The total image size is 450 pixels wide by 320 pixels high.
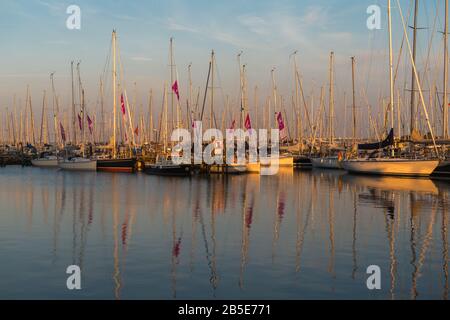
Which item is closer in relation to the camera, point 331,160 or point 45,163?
point 331,160

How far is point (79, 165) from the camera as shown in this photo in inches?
3041

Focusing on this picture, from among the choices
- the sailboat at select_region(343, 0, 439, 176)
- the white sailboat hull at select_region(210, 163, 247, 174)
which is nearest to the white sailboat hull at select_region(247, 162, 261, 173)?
the white sailboat hull at select_region(210, 163, 247, 174)

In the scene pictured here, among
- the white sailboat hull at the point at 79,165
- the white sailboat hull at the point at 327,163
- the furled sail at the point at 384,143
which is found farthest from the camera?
the white sailboat hull at the point at 327,163

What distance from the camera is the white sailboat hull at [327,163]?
79.5m

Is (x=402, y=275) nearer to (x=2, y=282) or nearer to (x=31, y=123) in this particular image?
(x=2, y=282)

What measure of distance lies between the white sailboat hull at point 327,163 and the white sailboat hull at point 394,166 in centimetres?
1575

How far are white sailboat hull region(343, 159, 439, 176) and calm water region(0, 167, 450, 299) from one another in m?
19.4

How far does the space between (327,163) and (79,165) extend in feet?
116

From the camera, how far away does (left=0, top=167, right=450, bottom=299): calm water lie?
13266 millimetres

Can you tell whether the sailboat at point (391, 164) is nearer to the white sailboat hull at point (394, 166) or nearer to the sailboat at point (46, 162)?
the white sailboat hull at point (394, 166)

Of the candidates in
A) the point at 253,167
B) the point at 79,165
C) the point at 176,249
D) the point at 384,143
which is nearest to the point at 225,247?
the point at 176,249

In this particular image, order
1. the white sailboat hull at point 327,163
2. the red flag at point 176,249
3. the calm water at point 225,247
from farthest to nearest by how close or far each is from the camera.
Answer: the white sailboat hull at point 327,163 < the red flag at point 176,249 < the calm water at point 225,247

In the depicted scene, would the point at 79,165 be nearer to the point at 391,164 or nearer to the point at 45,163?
the point at 45,163

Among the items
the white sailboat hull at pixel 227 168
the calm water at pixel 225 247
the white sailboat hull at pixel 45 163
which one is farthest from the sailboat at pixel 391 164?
the white sailboat hull at pixel 45 163
